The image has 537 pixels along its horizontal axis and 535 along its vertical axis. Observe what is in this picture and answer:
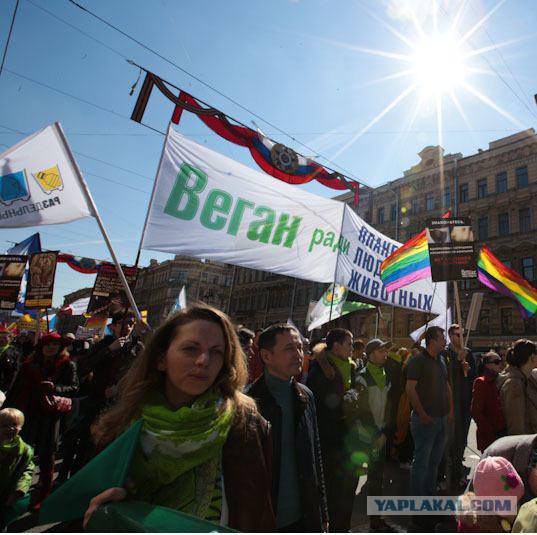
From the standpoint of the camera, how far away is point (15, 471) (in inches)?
123

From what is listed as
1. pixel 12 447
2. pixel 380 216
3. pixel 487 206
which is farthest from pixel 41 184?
pixel 380 216

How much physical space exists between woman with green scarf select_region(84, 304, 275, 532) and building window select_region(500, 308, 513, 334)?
97.0ft

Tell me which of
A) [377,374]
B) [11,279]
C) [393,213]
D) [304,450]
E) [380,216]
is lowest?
[304,450]

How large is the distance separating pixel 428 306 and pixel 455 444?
3.77 m

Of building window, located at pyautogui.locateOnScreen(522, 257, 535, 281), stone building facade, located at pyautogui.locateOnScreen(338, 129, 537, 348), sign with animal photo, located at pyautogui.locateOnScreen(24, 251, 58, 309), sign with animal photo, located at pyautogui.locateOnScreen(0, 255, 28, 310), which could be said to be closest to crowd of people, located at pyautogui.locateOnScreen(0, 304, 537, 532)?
sign with animal photo, located at pyautogui.locateOnScreen(24, 251, 58, 309)

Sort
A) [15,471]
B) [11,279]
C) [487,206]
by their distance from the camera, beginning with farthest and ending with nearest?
[487,206] < [11,279] < [15,471]

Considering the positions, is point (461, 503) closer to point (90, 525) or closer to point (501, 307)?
point (90, 525)

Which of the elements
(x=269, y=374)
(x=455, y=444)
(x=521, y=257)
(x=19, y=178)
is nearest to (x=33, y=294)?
(x=19, y=178)

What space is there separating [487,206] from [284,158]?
2877 centimetres

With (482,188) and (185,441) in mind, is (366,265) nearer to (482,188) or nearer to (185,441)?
(185,441)

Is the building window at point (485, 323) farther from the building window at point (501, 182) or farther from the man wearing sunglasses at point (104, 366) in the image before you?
the man wearing sunglasses at point (104, 366)

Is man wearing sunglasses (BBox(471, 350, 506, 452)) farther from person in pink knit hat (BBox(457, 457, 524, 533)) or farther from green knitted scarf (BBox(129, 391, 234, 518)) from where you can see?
green knitted scarf (BBox(129, 391, 234, 518))

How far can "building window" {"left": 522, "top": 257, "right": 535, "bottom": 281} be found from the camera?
87.4ft

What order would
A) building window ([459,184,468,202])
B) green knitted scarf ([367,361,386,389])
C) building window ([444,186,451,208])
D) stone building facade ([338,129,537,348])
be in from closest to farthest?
1. green knitted scarf ([367,361,386,389])
2. stone building facade ([338,129,537,348])
3. building window ([459,184,468,202])
4. building window ([444,186,451,208])
